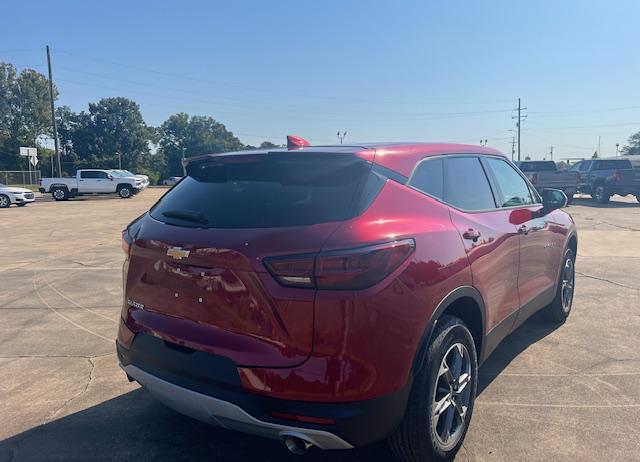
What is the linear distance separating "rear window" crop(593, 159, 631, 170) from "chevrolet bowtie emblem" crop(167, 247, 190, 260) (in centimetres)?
2420

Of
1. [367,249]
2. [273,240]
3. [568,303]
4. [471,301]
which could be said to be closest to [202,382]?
[273,240]

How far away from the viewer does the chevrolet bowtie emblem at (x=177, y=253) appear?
101 inches

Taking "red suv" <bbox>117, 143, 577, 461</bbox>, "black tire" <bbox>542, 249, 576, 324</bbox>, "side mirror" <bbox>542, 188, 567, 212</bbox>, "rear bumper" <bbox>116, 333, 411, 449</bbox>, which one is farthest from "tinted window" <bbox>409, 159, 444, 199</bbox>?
"black tire" <bbox>542, 249, 576, 324</bbox>

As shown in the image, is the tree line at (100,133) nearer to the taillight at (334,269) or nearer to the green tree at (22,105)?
the green tree at (22,105)

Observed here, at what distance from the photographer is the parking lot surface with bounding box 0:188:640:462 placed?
118 inches

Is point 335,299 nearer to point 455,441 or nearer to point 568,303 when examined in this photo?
point 455,441

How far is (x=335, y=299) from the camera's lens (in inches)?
87.2

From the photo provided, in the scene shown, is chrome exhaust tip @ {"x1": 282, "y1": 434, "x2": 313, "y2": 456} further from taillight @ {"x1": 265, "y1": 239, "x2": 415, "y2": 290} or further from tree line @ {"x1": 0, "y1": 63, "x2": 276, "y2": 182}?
tree line @ {"x1": 0, "y1": 63, "x2": 276, "y2": 182}

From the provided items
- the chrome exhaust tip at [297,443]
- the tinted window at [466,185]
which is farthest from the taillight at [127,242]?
the tinted window at [466,185]

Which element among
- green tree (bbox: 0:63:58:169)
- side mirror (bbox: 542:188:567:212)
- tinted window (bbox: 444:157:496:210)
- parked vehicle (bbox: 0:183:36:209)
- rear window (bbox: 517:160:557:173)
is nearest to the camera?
tinted window (bbox: 444:157:496:210)

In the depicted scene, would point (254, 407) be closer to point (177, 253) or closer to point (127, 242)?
point (177, 253)

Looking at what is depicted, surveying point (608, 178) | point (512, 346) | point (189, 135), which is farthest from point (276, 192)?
point (189, 135)

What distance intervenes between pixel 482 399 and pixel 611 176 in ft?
70.5

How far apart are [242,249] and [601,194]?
77.7 ft
